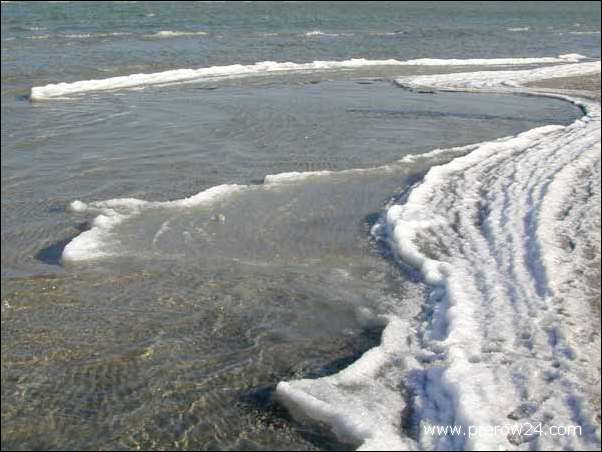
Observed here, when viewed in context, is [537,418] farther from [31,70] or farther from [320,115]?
[31,70]

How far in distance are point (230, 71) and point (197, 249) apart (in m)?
14.2

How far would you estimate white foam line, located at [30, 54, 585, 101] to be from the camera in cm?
1572

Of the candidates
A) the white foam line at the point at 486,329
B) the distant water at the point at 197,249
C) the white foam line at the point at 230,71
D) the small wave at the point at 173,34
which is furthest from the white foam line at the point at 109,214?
the small wave at the point at 173,34

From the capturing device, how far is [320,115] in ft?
42.8

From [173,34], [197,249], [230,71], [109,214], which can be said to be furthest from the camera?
[173,34]

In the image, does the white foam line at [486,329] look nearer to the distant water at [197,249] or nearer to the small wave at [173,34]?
the distant water at [197,249]

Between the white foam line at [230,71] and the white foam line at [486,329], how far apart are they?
10283 mm

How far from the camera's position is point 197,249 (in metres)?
6.32

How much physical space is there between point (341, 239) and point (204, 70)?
45.8 ft

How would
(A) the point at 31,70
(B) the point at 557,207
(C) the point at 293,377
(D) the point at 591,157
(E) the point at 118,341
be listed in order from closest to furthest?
(C) the point at 293,377, (E) the point at 118,341, (B) the point at 557,207, (D) the point at 591,157, (A) the point at 31,70

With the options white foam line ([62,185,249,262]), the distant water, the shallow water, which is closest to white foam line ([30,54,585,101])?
the distant water

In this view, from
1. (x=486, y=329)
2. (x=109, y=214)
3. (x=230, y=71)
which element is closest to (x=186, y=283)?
(x=109, y=214)

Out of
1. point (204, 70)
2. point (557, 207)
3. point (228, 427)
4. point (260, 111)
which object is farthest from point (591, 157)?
point (204, 70)

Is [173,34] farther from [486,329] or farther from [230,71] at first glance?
[486,329]
